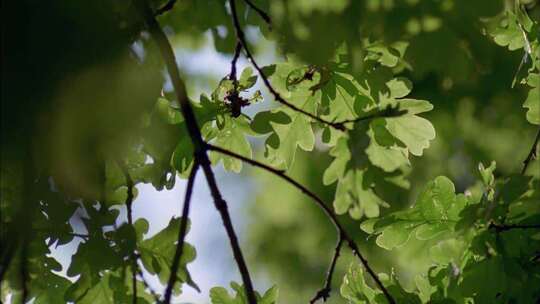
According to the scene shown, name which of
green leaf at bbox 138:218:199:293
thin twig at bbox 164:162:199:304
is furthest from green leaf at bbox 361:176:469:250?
thin twig at bbox 164:162:199:304

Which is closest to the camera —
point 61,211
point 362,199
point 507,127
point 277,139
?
point 61,211

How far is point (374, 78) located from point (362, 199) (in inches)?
13.8

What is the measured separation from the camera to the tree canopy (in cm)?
106

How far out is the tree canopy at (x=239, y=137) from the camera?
3.48ft

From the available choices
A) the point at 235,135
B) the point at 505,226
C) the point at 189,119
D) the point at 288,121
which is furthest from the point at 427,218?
the point at 189,119

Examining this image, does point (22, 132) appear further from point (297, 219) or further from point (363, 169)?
point (297, 219)

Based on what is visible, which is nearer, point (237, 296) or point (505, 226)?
point (505, 226)

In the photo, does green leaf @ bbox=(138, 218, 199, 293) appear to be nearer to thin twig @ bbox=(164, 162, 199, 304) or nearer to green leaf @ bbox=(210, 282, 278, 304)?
green leaf @ bbox=(210, 282, 278, 304)

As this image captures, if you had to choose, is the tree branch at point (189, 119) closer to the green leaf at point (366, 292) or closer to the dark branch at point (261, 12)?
the dark branch at point (261, 12)

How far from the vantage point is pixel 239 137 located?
189 cm

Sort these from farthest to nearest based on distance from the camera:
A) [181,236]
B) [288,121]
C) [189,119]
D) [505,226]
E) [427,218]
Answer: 1. [288,121]
2. [427,218]
3. [505,226]
4. [189,119]
5. [181,236]

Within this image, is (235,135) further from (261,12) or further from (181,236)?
(181,236)

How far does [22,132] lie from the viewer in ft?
3.49

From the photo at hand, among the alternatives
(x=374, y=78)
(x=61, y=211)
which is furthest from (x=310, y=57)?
(x=61, y=211)
